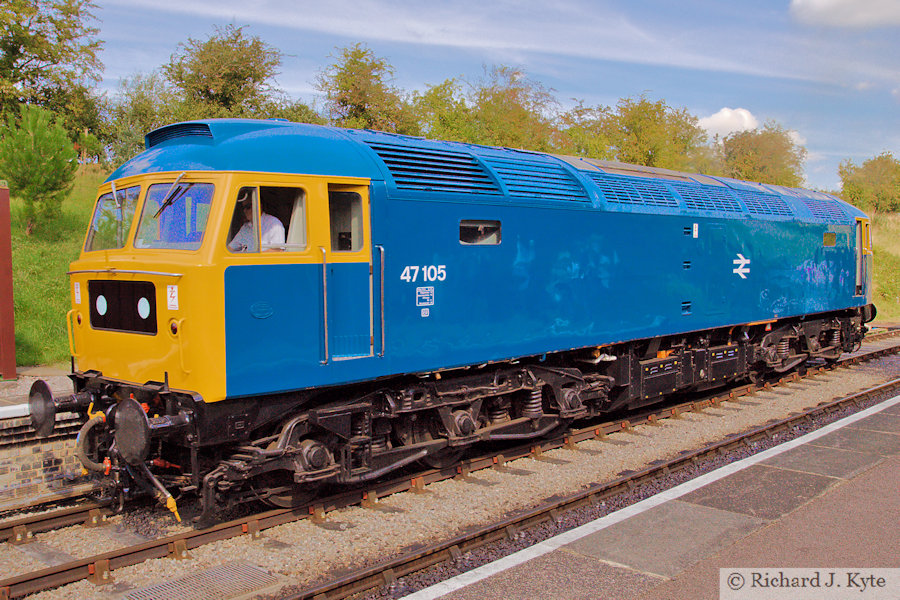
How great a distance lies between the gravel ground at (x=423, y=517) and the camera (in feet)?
18.1

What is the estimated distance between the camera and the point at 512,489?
751cm

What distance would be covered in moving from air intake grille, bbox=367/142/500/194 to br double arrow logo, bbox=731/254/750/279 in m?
5.78

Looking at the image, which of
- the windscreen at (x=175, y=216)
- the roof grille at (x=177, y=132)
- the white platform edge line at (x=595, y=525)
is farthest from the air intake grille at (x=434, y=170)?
the white platform edge line at (x=595, y=525)

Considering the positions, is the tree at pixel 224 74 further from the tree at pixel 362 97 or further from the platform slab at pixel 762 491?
the platform slab at pixel 762 491

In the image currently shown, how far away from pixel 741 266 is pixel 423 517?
25.1 feet

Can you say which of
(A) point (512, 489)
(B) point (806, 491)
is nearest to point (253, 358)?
(A) point (512, 489)

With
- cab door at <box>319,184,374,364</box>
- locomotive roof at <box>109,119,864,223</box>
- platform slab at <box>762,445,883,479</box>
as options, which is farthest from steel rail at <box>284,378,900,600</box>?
locomotive roof at <box>109,119,864,223</box>

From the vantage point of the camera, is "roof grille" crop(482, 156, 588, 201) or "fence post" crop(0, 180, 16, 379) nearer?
"roof grille" crop(482, 156, 588, 201)

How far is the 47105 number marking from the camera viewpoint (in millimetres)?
6707

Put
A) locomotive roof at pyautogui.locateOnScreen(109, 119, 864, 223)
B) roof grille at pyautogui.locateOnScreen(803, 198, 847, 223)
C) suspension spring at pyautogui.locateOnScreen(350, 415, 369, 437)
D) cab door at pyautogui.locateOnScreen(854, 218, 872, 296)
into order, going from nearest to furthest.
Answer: locomotive roof at pyautogui.locateOnScreen(109, 119, 864, 223), suspension spring at pyautogui.locateOnScreen(350, 415, 369, 437), roof grille at pyautogui.locateOnScreen(803, 198, 847, 223), cab door at pyautogui.locateOnScreen(854, 218, 872, 296)

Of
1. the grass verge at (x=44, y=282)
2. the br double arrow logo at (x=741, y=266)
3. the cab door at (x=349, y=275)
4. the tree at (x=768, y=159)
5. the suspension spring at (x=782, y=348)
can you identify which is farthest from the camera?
the tree at (x=768, y=159)

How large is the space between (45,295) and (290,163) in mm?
14164

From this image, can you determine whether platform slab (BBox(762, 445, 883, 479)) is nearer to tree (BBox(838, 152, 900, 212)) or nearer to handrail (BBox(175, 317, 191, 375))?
handrail (BBox(175, 317, 191, 375))

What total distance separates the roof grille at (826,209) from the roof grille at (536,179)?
25.5ft
